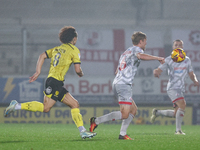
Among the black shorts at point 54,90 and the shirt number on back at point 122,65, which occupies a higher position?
the shirt number on back at point 122,65

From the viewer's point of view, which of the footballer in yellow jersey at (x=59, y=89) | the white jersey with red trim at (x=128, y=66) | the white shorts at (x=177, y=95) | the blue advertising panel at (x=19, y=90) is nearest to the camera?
the footballer in yellow jersey at (x=59, y=89)

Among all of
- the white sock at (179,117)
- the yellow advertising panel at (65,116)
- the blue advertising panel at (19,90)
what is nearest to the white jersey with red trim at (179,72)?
the white sock at (179,117)

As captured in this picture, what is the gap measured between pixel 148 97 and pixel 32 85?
3819 millimetres

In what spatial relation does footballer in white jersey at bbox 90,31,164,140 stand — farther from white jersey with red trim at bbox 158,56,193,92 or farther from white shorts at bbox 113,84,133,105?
white jersey with red trim at bbox 158,56,193,92

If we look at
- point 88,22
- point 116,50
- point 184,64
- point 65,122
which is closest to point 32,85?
point 65,122

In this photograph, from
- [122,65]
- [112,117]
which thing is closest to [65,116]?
[112,117]

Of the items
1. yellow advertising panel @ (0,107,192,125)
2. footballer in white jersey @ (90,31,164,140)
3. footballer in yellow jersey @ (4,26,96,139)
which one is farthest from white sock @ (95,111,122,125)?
yellow advertising panel @ (0,107,192,125)

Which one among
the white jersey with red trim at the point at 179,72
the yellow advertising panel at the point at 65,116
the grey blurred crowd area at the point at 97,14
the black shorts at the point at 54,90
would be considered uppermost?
the grey blurred crowd area at the point at 97,14

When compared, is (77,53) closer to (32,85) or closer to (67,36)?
(67,36)

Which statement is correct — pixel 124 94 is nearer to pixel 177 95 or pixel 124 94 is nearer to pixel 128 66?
pixel 128 66

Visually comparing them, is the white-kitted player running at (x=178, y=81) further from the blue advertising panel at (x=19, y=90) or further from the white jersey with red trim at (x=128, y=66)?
the blue advertising panel at (x=19, y=90)

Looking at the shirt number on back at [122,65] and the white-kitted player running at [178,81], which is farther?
the white-kitted player running at [178,81]

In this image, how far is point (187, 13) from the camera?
18047 mm

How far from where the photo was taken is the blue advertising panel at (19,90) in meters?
13.2
